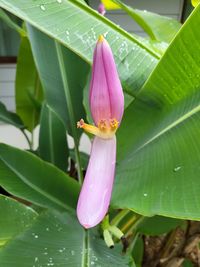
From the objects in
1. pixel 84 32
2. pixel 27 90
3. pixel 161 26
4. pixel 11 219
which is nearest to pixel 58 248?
pixel 11 219

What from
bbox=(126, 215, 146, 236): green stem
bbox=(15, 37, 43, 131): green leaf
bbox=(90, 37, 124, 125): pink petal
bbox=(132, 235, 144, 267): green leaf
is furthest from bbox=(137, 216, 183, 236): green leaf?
bbox=(15, 37, 43, 131): green leaf

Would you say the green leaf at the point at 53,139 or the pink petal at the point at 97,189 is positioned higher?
the pink petal at the point at 97,189

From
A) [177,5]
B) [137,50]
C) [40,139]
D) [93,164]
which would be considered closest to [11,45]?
[177,5]

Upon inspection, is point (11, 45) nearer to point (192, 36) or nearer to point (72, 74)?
point (72, 74)

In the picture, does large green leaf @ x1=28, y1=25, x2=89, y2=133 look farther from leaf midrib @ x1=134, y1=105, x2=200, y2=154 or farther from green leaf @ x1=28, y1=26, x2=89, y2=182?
leaf midrib @ x1=134, y1=105, x2=200, y2=154

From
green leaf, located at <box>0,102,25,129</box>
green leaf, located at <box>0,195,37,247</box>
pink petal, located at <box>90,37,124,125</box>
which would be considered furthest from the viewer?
green leaf, located at <box>0,102,25,129</box>

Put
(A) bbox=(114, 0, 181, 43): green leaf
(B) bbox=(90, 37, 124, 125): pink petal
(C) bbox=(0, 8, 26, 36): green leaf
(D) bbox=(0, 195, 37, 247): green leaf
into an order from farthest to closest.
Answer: (A) bbox=(114, 0, 181, 43): green leaf → (C) bbox=(0, 8, 26, 36): green leaf → (D) bbox=(0, 195, 37, 247): green leaf → (B) bbox=(90, 37, 124, 125): pink petal

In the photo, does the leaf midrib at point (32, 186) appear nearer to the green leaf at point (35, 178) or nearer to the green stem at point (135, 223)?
the green leaf at point (35, 178)

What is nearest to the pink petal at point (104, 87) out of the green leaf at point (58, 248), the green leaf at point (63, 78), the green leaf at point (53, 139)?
the green leaf at point (58, 248)
